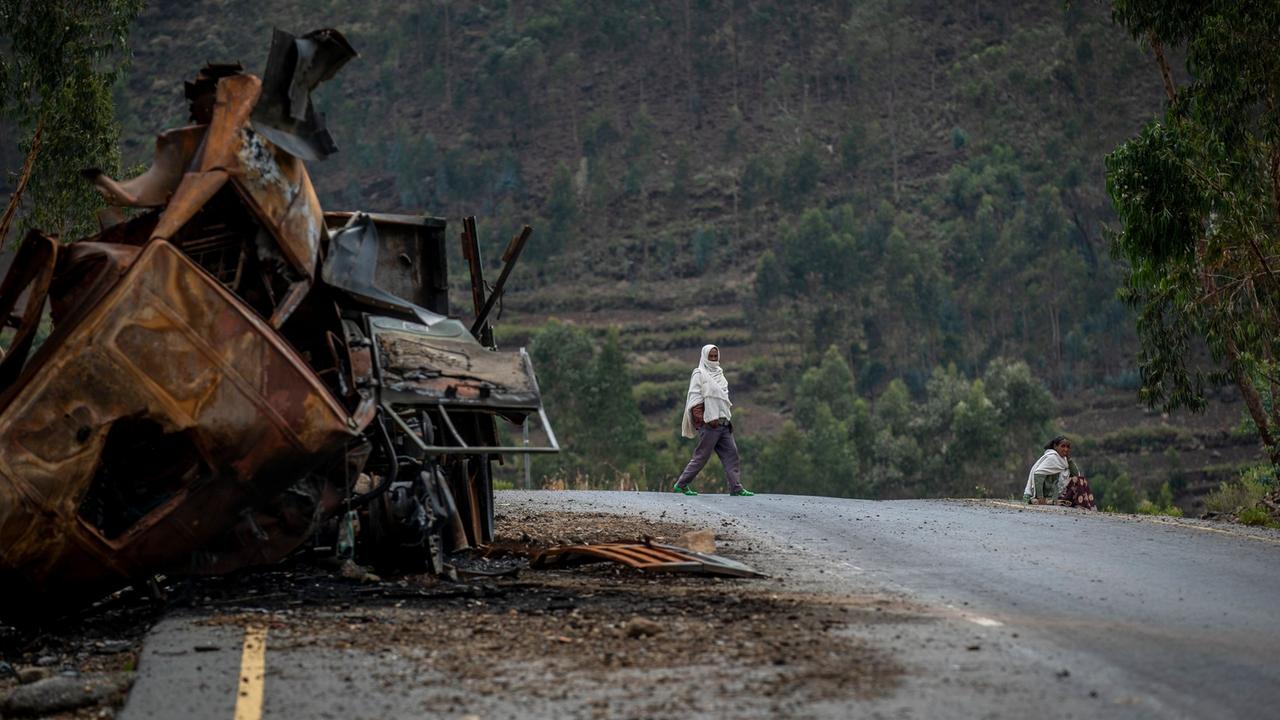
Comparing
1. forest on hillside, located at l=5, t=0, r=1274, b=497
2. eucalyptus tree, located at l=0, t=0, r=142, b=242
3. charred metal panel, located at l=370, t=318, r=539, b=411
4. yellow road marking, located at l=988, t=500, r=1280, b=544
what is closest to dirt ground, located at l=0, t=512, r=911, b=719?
charred metal panel, located at l=370, t=318, r=539, b=411

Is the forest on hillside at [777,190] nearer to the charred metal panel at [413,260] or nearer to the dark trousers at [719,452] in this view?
the dark trousers at [719,452]

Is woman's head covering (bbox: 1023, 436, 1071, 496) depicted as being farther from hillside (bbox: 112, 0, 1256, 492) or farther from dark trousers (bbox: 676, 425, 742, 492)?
hillside (bbox: 112, 0, 1256, 492)

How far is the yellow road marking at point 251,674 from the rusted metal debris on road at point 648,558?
10.4 ft

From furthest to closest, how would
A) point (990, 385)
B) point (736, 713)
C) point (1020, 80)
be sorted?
point (1020, 80) < point (990, 385) < point (736, 713)

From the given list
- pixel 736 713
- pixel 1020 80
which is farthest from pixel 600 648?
pixel 1020 80

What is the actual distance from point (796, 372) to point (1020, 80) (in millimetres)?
34050

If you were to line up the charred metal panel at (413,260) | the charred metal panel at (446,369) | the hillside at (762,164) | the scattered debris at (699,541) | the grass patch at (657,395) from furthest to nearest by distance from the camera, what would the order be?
the hillside at (762,164), the grass patch at (657,395), the charred metal panel at (413,260), the scattered debris at (699,541), the charred metal panel at (446,369)

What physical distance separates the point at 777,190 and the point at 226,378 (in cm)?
9648

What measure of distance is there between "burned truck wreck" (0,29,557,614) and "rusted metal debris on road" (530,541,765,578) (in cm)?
85

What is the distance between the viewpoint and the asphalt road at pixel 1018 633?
657cm

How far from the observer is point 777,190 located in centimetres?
10469

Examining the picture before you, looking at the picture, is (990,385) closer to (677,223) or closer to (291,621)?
(677,223)

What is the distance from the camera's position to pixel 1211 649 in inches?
301

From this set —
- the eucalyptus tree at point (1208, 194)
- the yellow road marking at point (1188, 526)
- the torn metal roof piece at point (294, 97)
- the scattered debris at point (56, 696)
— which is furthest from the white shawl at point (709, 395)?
the scattered debris at point (56, 696)
